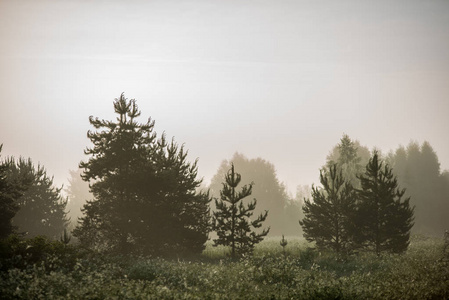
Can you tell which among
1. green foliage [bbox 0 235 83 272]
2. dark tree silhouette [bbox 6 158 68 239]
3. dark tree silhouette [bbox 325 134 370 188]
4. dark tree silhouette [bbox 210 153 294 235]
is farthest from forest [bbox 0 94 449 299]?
dark tree silhouette [bbox 210 153 294 235]

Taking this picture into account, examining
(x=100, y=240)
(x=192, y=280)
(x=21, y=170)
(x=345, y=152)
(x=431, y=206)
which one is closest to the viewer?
(x=192, y=280)

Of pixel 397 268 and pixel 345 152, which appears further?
pixel 345 152

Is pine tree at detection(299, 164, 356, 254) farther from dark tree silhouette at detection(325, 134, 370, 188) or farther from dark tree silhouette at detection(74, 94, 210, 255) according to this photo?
dark tree silhouette at detection(325, 134, 370, 188)

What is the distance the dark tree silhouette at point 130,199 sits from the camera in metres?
24.1

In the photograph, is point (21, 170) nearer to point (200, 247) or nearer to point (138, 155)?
point (138, 155)

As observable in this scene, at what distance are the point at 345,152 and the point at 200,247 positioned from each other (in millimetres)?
33101

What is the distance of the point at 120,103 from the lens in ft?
81.6

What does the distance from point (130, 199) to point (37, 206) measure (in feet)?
72.1

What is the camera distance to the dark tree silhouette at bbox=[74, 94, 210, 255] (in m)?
24.1

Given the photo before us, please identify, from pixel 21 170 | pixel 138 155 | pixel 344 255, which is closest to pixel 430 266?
pixel 344 255

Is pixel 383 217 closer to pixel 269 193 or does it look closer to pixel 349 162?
pixel 349 162

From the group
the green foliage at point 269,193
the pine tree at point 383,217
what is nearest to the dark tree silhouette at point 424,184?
the green foliage at point 269,193

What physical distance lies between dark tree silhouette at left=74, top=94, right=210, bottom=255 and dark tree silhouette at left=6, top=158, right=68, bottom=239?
1854cm

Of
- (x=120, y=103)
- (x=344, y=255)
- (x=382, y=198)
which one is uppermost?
(x=120, y=103)
